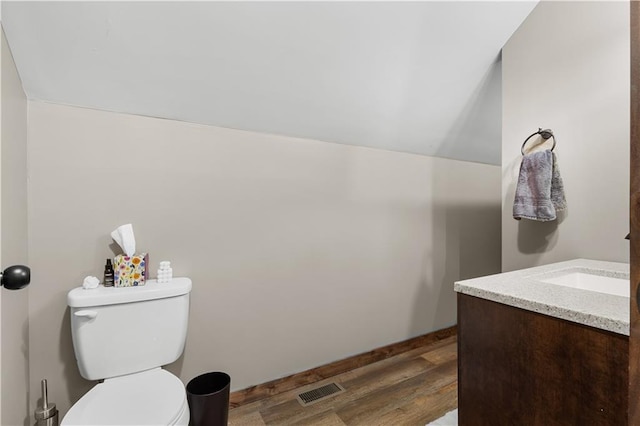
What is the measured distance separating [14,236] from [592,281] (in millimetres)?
2334

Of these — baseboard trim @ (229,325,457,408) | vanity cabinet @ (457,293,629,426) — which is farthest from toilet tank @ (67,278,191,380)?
vanity cabinet @ (457,293,629,426)

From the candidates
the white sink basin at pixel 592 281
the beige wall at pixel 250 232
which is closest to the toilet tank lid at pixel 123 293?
the beige wall at pixel 250 232

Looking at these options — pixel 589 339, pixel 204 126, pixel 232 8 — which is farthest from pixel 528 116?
pixel 204 126

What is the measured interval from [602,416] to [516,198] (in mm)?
1181

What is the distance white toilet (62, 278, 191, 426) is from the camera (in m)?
1.06

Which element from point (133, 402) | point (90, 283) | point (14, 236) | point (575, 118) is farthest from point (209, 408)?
point (575, 118)

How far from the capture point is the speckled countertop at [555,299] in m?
0.75

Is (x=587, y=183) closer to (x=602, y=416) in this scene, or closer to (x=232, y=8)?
(x=602, y=416)

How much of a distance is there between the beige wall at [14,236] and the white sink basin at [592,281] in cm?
198

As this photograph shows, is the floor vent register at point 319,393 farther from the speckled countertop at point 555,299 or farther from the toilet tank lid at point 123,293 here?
the speckled countertop at point 555,299

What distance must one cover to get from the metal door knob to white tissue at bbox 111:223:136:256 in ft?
1.64

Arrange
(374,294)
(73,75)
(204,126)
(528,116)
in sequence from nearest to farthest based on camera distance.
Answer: (73,75) → (204,126) → (528,116) → (374,294)

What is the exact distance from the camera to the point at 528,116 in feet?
5.83

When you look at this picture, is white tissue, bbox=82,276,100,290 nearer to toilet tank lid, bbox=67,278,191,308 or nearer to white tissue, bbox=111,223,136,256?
toilet tank lid, bbox=67,278,191,308
